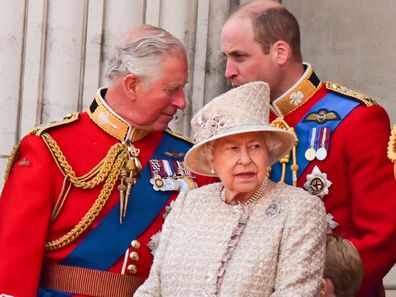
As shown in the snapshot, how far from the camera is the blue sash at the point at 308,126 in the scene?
17.3ft

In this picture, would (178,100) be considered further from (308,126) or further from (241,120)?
→ (241,120)

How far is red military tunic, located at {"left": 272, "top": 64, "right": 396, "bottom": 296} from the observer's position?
513cm

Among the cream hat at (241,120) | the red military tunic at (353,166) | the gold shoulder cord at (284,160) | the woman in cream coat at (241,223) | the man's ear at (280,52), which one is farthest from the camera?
the man's ear at (280,52)

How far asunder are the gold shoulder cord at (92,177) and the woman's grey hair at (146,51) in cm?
27

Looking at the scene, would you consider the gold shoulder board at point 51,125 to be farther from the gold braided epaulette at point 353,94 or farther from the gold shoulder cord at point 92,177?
the gold braided epaulette at point 353,94

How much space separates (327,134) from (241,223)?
75 cm

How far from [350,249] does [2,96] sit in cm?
205

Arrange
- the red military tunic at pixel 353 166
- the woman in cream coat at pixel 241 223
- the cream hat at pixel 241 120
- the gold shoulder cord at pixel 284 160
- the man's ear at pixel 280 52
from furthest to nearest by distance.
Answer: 1. the man's ear at pixel 280 52
2. the gold shoulder cord at pixel 284 160
3. the red military tunic at pixel 353 166
4. the cream hat at pixel 241 120
5. the woman in cream coat at pixel 241 223

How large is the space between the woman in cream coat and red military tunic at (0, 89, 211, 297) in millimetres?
513

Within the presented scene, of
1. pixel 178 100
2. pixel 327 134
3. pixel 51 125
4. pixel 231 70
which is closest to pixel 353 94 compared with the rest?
pixel 327 134

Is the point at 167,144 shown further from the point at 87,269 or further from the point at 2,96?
the point at 2,96

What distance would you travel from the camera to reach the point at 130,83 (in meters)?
5.35

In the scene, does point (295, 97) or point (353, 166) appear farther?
point (295, 97)

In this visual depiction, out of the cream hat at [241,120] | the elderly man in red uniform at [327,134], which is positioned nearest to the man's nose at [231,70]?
the elderly man in red uniform at [327,134]
